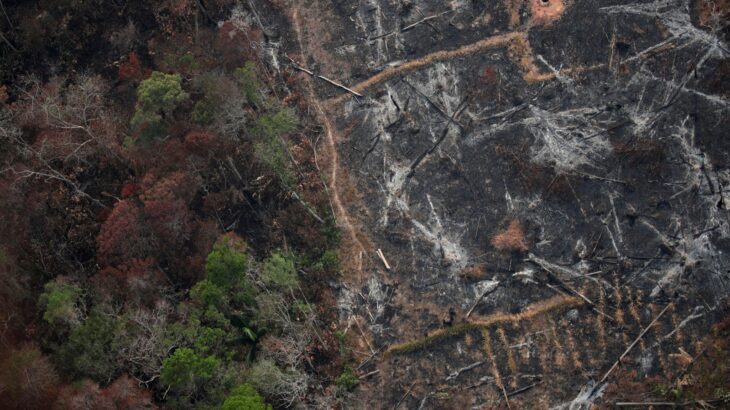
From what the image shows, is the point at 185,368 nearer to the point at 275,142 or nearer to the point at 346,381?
the point at 346,381

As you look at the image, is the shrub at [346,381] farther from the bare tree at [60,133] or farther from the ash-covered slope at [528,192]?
the bare tree at [60,133]

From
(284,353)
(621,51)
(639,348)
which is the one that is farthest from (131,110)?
(639,348)

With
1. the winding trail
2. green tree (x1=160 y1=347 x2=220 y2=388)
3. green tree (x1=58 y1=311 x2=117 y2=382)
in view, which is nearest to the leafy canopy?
the winding trail

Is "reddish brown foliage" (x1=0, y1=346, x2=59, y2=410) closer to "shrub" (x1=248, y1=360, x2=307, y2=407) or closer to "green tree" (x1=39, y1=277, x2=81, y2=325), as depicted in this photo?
"green tree" (x1=39, y1=277, x2=81, y2=325)

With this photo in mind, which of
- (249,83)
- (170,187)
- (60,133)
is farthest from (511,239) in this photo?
(60,133)

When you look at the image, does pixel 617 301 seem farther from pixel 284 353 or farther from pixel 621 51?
pixel 284 353

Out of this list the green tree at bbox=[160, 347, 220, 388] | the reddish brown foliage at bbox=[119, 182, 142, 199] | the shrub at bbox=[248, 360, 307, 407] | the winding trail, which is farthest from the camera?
the reddish brown foliage at bbox=[119, 182, 142, 199]
